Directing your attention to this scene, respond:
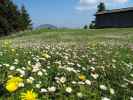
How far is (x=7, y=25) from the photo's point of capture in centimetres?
7012

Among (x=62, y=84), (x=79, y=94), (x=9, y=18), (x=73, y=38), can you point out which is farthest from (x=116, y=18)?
(x=79, y=94)

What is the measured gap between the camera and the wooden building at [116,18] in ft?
227

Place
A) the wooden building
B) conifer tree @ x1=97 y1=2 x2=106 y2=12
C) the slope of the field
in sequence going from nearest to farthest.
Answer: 1. the slope of the field
2. the wooden building
3. conifer tree @ x1=97 y1=2 x2=106 y2=12

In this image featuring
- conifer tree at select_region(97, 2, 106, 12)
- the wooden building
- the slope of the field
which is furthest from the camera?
conifer tree at select_region(97, 2, 106, 12)

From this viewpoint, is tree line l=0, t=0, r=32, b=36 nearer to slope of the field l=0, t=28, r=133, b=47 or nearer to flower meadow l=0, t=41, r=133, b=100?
slope of the field l=0, t=28, r=133, b=47

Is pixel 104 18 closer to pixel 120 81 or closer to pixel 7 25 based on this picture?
pixel 7 25

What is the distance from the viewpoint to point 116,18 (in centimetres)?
7381

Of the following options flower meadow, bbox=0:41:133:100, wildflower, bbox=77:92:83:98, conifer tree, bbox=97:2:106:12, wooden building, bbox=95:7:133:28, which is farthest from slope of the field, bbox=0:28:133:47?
conifer tree, bbox=97:2:106:12

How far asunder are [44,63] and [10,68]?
145 centimetres

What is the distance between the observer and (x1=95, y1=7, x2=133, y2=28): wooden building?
69.3 m

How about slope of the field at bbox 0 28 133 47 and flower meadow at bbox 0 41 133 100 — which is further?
slope of the field at bbox 0 28 133 47

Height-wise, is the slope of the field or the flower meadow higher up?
the flower meadow

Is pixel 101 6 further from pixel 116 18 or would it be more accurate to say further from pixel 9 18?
pixel 9 18

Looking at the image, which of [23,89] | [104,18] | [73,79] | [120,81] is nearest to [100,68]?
[120,81]
